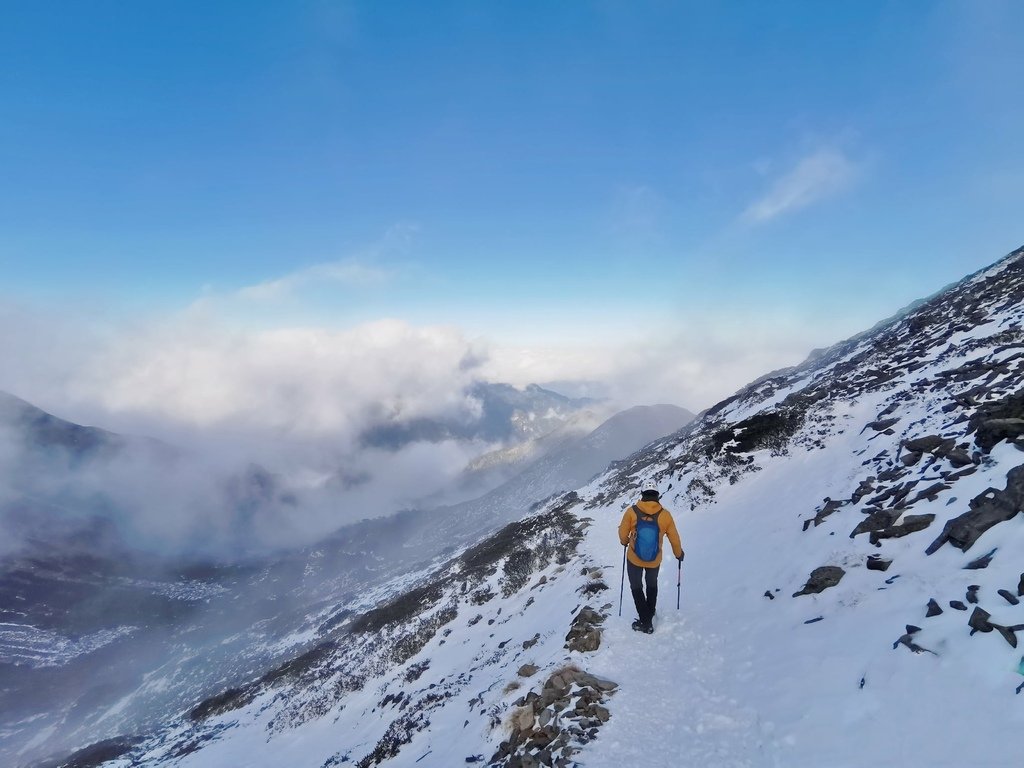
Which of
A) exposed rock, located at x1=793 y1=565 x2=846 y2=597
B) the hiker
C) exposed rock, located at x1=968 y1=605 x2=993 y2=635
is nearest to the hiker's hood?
the hiker

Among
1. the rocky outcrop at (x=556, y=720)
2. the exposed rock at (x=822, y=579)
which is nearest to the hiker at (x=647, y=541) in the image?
the rocky outcrop at (x=556, y=720)

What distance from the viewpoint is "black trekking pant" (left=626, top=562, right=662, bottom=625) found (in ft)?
38.5

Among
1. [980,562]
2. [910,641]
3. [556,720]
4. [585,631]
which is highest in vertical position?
[980,562]

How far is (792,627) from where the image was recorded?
384 inches

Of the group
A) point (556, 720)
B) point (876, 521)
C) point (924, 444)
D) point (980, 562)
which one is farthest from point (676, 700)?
point (924, 444)

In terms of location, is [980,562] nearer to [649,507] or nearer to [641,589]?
[649,507]

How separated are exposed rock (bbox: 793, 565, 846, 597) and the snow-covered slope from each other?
46mm

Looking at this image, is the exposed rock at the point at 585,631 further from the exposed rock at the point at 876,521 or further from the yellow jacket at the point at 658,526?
the exposed rock at the point at 876,521

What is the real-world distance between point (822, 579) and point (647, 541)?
12.2ft

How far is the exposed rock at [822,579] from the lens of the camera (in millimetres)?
10227

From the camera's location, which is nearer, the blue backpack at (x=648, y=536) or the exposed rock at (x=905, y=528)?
the exposed rock at (x=905, y=528)

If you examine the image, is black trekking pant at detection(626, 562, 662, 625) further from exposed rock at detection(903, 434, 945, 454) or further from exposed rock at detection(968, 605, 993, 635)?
exposed rock at detection(903, 434, 945, 454)

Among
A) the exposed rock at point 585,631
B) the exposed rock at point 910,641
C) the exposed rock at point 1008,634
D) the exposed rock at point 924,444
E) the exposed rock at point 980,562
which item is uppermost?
the exposed rock at point 924,444

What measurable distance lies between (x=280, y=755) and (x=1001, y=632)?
2832cm
